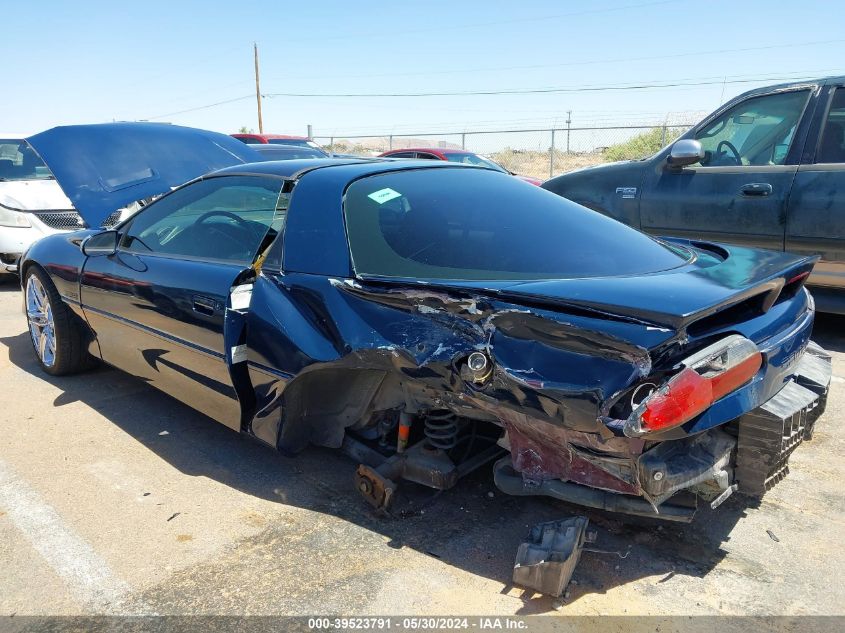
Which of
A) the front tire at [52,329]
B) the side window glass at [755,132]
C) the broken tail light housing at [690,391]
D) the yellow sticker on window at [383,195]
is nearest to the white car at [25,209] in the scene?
the front tire at [52,329]

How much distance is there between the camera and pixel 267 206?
3207 millimetres

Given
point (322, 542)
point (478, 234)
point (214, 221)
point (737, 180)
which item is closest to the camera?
point (322, 542)

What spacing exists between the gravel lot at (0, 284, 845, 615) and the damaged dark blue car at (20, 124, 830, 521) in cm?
24

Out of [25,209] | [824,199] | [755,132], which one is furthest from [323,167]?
[25,209]

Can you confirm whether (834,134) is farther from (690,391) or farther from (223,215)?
(223,215)

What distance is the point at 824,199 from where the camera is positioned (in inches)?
186

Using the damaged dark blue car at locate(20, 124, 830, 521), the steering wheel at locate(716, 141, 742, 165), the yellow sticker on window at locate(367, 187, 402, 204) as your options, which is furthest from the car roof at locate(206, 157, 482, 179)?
the steering wheel at locate(716, 141, 742, 165)

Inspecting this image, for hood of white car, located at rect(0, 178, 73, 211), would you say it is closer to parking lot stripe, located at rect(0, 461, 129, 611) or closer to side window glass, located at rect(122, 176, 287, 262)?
side window glass, located at rect(122, 176, 287, 262)

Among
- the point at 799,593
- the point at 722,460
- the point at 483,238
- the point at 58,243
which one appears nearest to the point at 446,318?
the point at 483,238

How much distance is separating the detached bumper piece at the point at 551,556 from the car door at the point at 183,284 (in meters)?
1.44

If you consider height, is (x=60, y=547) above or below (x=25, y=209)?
below

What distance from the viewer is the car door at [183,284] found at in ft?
10.2

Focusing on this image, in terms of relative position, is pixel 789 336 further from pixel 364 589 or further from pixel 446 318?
pixel 364 589

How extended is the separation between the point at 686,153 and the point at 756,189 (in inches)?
22.6
